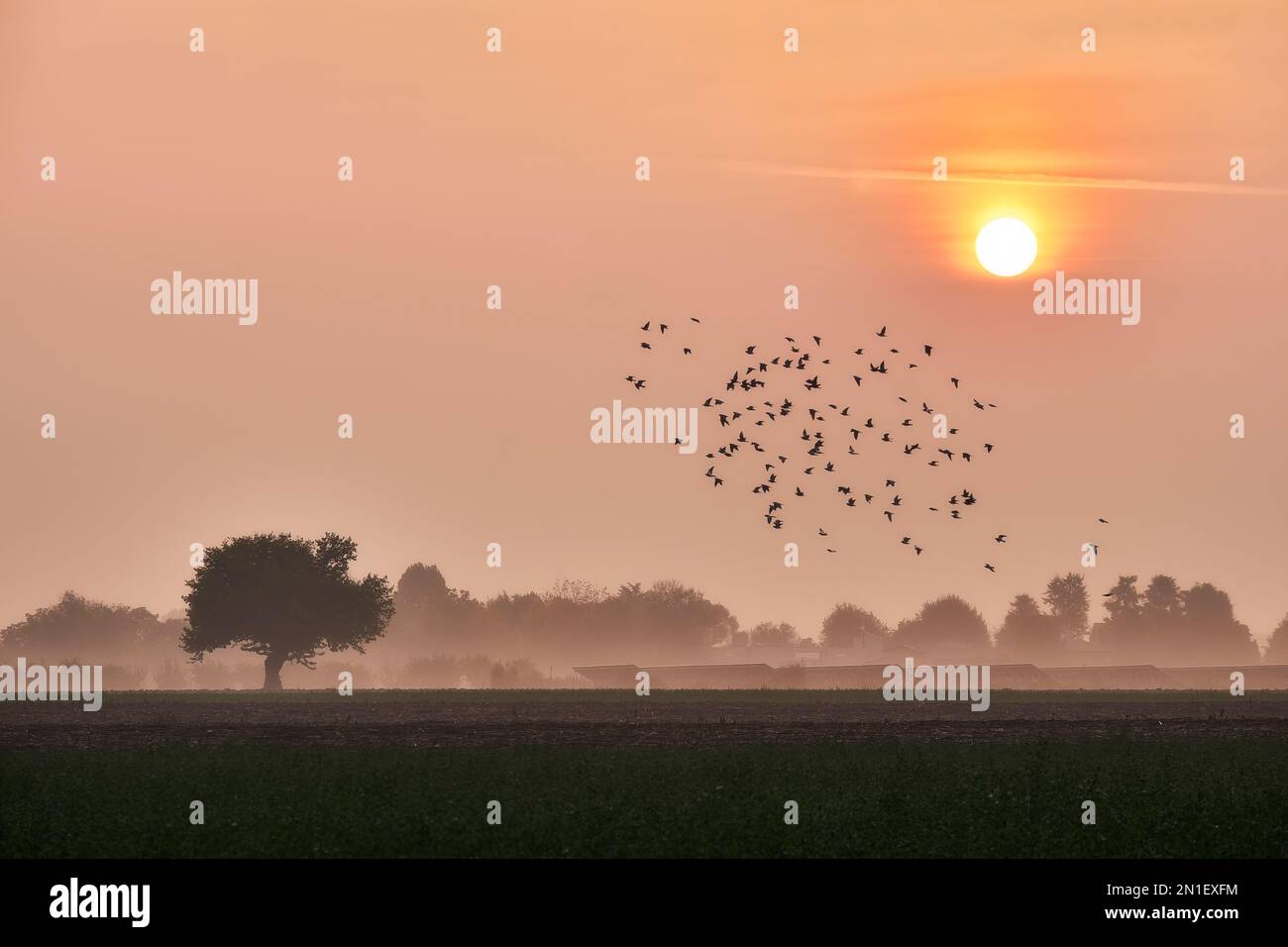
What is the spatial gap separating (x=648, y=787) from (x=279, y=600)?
4684 inches

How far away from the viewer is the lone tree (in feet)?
509

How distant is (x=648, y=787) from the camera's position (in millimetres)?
43312

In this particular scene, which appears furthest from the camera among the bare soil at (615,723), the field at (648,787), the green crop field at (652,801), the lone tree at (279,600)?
the lone tree at (279,600)

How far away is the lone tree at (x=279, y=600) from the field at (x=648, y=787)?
8116cm

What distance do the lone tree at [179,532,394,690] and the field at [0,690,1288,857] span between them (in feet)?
266

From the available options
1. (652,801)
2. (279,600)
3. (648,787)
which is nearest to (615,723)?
(648,787)

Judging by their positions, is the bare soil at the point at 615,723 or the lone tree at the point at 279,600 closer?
the bare soil at the point at 615,723

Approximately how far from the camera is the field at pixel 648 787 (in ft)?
114

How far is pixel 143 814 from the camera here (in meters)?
38.8

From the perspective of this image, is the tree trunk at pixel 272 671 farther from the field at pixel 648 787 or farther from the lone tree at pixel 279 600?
the field at pixel 648 787

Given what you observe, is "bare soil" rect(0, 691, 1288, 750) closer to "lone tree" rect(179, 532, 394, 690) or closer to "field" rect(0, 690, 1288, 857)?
"field" rect(0, 690, 1288, 857)

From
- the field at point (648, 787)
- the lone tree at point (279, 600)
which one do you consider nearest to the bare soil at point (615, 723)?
the field at point (648, 787)

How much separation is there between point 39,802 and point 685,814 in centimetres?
1800
